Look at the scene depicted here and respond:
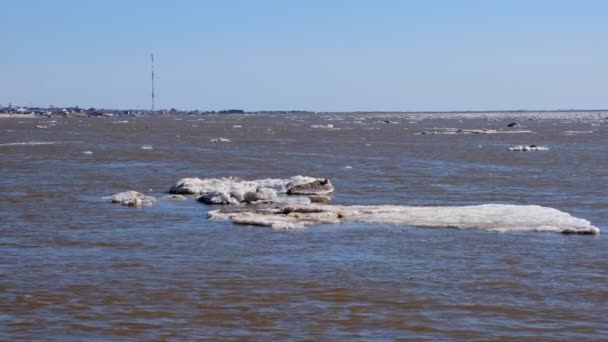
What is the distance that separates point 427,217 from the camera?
925 inches

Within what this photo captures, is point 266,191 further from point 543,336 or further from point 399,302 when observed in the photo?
point 543,336

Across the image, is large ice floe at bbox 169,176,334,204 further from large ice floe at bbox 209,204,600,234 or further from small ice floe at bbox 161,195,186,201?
large ice floe at bbox 209,204,600,234

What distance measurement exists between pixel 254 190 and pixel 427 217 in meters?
6.63

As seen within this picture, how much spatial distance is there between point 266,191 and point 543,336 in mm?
15900

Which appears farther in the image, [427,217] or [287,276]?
[427,217]

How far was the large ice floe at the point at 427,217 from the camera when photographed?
73.0ft

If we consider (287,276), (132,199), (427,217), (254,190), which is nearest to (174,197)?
(132,199)

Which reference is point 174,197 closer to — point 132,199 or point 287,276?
point 132,199

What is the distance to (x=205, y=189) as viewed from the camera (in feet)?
99.9

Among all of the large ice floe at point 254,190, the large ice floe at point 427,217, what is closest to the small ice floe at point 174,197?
the large ice floe at point 254,190

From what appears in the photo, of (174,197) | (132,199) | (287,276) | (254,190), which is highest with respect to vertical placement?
(254,190)

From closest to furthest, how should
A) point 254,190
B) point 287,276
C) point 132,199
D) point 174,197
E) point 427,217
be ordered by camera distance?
point 287,276, point 427,217, point 132,199, point 254,190, point 174,197

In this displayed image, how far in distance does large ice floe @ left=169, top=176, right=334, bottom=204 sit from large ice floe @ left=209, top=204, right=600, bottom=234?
2.59 metres

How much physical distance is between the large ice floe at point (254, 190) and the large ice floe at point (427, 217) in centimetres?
259
